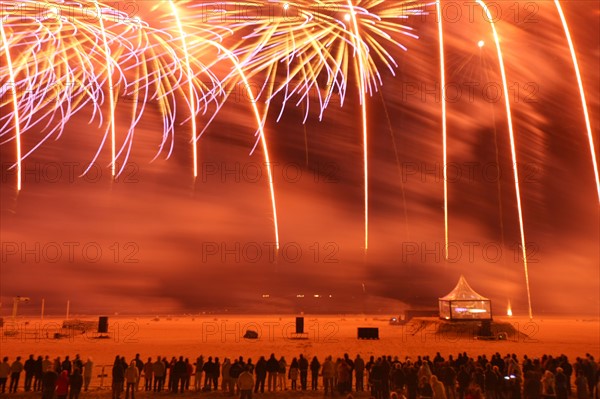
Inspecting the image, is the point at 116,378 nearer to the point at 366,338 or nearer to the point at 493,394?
the point at 493,394

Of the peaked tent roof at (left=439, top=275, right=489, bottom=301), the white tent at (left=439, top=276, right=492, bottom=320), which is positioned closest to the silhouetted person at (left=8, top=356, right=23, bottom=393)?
the white tent at (left=439, top=276, right=492, bottom=320)

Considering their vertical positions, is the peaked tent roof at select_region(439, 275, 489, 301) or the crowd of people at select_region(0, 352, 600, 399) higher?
the peaked tent roof at select_region(439, 275, 489, 301)

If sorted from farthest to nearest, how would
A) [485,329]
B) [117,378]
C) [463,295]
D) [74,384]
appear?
[463,295]
[485,329]
[117,378]
[74,384]

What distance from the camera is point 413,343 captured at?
2923 cm

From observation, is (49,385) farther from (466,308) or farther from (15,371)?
(466,308)

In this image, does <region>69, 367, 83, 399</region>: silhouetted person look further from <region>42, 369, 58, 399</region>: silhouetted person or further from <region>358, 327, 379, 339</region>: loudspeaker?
<region>358, 327, 379, 339</region>: loudspeaker

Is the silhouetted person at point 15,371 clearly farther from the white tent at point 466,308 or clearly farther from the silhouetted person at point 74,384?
the white tent at point 466,308

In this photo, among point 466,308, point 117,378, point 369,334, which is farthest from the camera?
point 466,308

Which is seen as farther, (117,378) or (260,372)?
(260,372)

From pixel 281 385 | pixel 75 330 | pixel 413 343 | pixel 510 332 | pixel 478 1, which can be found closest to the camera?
pixel 281 385

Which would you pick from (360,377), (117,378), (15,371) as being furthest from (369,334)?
(15,371)

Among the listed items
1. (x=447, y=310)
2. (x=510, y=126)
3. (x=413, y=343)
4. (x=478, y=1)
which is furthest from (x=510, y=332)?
(x=478, y=1)

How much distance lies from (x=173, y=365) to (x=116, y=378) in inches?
64.1

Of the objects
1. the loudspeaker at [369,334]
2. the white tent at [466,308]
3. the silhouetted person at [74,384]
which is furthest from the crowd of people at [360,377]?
the white tent at [466,308]
